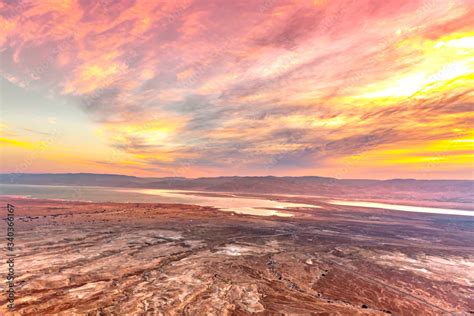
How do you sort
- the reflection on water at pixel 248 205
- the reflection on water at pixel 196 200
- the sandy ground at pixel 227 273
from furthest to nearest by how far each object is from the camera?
the reflection on water at pixel 196 200 < the reflection on water at pixel 248 205 < the sandy ground at pixel 227 273

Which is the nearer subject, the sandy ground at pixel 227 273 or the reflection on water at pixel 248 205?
the sandy ground at pixel 227 273

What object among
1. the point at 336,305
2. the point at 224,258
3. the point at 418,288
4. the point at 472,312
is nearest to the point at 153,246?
the point at 224,258

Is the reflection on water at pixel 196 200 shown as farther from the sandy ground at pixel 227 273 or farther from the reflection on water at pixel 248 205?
the sandy ground at pixel 227 273

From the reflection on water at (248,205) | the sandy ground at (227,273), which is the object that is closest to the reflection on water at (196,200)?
the reflection on water at (248,205)

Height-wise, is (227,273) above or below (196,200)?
above

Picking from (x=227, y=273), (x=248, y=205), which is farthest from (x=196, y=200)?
(x=227, y=273)

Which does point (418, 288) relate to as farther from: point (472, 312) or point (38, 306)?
point (38, 306)

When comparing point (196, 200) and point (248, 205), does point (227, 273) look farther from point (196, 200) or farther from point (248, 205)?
point (196, 200)

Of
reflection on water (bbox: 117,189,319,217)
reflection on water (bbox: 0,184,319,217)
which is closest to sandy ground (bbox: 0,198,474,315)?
reflection on water (bbox: 117,189,319,217)
